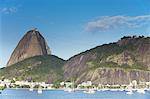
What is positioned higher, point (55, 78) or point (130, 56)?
point (130, 56)

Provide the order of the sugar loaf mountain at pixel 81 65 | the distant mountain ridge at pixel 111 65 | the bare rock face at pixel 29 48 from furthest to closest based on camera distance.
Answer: the bare rock face at pixel 29 48, the distant mountain ridge at pixel 111 65, the sugar loaf mountain at pixel 81 65

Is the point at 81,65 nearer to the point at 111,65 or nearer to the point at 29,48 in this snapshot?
the point at 111,65

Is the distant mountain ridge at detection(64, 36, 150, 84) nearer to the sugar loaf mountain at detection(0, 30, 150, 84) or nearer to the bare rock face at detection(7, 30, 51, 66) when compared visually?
the sugar loaf mountain at detection(0, 30, 150, 84)

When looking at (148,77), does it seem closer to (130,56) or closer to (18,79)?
(130,56)

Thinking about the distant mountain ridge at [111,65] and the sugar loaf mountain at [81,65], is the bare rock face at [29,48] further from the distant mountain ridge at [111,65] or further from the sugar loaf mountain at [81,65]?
the distant mountain ridge at [111,65]

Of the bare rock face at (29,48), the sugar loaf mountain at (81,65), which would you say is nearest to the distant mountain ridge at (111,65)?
the sugar loaf mountain at (81,65)

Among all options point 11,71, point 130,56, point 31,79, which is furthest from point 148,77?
point 11,71

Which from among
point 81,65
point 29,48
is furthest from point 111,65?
point 29,48
